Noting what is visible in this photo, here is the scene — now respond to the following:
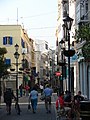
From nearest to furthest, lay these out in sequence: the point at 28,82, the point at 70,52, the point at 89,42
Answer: the point at 89,42 → the point at 70,52 → the point at 28,82

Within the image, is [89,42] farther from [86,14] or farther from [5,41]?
[5,41]

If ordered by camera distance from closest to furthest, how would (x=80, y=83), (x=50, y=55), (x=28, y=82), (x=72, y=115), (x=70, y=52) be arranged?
(x=72, y=115)
(x=70, y=52)
(x=80, y=83)
(x=28, y=82)
(x=50, y=55)

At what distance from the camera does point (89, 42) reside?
661 inches

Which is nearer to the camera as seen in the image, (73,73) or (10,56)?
(73,73)

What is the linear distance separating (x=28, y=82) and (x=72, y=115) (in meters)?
73.6

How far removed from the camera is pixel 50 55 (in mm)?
169250

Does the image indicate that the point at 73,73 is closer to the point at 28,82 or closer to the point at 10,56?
the point at 10,56

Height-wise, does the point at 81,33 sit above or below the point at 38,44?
Result: below

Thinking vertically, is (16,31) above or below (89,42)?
above

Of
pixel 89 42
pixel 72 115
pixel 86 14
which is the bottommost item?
pixel 72 115

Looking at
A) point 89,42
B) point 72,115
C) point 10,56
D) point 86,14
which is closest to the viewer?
point 89,42

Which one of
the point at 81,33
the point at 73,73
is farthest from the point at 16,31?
the point at 81,33

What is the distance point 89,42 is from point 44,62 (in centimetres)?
14247

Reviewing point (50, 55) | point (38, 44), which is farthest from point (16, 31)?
point (50, 55)
